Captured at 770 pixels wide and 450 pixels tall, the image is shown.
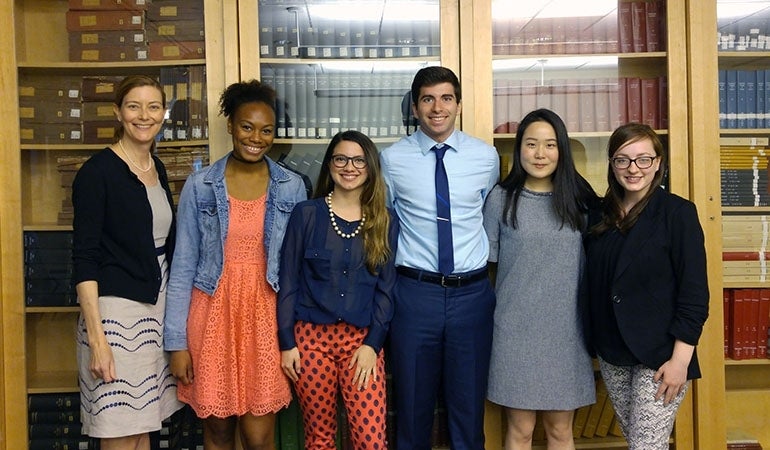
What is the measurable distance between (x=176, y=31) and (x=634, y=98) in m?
2.02

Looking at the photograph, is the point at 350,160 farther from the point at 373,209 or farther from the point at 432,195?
the point at 432,195

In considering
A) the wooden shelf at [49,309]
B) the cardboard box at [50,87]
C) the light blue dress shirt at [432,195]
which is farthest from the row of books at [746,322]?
the cardboard box at [50,87]

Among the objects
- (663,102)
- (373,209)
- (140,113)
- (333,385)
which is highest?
(663,102)

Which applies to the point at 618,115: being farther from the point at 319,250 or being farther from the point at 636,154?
the point at 319,250

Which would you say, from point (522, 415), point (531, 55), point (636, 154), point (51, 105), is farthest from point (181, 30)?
point (522, 415)

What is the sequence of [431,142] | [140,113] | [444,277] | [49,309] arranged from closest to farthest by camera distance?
1. [140,113]
2. [444,277]
3. [431,142]
4. [49,309]

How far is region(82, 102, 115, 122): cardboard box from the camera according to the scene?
2.92 metres

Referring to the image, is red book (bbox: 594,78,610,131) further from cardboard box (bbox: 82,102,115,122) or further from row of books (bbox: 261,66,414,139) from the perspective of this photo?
cardboard box (bbox: 82,102,115,122)

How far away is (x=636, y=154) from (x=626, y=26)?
1.11m

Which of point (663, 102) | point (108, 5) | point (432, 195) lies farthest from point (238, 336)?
point (663, 102)

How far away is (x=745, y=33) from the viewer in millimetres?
3029

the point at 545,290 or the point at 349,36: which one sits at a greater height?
the point at 349,36

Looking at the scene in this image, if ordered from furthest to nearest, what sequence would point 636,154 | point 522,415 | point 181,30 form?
point 181,30 < point 522,415 < point 636,154

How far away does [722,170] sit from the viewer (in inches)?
118
